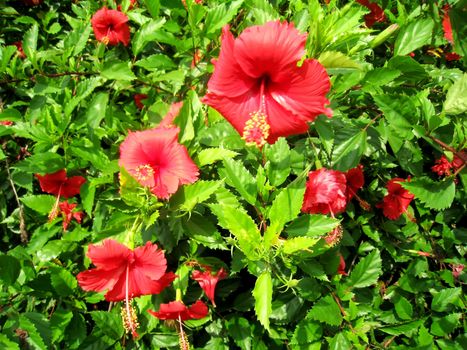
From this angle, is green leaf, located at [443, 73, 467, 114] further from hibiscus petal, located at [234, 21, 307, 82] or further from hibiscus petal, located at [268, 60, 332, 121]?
hibiscus petal, located at [234, 21, 307, 82]

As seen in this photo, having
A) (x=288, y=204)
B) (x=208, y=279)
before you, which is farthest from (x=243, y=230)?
(x=208, y=279)

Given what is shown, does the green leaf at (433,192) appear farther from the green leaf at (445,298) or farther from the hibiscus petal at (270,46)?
the hibiscus petal at (270,46)

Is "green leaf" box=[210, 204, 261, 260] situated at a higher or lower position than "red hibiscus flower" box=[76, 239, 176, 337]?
higher

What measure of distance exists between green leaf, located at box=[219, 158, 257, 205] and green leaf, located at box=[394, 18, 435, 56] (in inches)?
28.7

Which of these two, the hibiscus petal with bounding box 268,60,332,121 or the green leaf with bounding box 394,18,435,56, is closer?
the hibiscus petal with bounding box 268,60,332,121

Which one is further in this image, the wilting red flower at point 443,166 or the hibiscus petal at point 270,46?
the wilting red flower at point 443,166

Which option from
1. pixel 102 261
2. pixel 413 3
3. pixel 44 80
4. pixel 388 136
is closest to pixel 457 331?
pixel 388 136

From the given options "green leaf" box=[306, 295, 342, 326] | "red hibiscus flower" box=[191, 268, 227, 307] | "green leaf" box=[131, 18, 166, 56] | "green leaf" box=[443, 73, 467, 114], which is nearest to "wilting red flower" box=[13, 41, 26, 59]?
"green leaf" box=[131, 18, 166, 56]

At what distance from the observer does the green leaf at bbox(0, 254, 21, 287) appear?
1.45 meters

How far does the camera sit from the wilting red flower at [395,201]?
1746mm

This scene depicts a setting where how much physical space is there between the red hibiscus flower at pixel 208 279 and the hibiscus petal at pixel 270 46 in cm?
80

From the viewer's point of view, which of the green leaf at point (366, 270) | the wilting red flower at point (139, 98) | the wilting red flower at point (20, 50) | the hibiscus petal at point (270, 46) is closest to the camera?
the hibiscus petal at point (270, 46)

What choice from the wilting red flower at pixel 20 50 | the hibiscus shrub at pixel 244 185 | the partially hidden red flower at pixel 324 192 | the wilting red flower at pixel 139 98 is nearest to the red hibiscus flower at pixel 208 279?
the hibiscus shrub at pixel 244 185

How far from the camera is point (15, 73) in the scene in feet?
5.74
